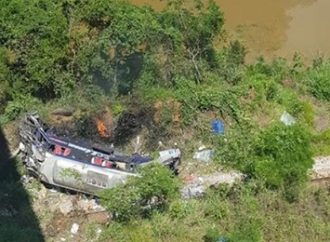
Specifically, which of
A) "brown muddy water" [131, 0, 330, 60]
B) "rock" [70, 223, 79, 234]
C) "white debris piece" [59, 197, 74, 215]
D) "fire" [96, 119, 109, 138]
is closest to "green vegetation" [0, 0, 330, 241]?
"fire" [96, 119, 109, 138]

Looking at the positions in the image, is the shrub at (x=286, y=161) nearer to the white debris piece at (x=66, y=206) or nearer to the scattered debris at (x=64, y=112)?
the white debris piece at (x=66, y=206)

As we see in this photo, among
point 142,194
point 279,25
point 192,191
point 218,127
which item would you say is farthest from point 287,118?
point 279,25

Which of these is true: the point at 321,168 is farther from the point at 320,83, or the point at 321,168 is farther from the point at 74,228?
the point at 74,228

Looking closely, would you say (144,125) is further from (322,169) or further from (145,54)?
(322,169)

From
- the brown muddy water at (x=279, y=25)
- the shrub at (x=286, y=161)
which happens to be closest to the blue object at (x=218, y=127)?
the shrub at (x=286, y=161)

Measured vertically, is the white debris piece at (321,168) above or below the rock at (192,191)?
above

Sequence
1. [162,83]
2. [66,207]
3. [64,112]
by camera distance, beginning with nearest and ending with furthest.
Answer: [66,207]
[64,112]
[162,83]

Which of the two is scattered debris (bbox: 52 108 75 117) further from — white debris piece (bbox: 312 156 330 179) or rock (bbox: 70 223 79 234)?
white debris piece (bbox: 312 156 330 179)
